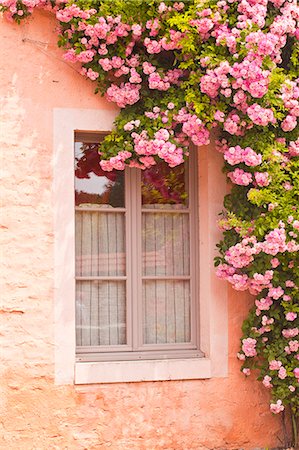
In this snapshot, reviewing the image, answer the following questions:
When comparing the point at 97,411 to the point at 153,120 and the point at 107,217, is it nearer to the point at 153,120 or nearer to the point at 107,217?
the point at 107,217

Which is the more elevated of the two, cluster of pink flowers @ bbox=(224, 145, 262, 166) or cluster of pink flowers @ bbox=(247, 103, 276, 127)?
cluster of pink flowers @ bbox=(247, 103, 276, 127)

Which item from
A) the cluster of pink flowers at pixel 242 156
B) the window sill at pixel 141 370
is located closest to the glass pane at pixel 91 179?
the cluster of pink flowers at pixel 242 156

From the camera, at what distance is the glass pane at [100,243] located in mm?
6207

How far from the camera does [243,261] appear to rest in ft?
19.0

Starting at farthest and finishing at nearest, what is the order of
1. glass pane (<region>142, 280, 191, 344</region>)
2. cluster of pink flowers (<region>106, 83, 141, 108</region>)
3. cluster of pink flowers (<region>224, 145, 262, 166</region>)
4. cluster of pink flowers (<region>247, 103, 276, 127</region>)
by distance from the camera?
glass pane (<region>142, 280, 191, 344</region>)
cluster of pink flowers (<region>106, 83, 141, 108</region>)
cluster of pink flowers (<region>224, 145, 262, 166</region>)
cluster of pink flowers (<region>247, 103, 276, 127</region>)

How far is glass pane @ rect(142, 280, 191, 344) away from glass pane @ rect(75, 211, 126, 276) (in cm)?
29

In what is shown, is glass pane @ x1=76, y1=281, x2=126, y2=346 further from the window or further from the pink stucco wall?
the pink stucco wall

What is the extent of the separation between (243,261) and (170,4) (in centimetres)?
184

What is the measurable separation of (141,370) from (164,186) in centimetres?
141

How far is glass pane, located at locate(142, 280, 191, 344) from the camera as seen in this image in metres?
6.32

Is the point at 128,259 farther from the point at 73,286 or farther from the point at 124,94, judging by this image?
the point at 124,94

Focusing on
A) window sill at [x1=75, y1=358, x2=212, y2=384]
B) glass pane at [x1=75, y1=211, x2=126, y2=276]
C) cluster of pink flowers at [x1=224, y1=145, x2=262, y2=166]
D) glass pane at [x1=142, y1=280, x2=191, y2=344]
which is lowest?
window sill at [x1=75, y1=358, x2=212, y2=384]

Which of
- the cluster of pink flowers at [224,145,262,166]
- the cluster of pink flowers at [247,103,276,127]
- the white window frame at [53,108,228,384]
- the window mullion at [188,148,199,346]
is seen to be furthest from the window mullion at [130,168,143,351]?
the cluster of pink flowers at [247,103,276,127]

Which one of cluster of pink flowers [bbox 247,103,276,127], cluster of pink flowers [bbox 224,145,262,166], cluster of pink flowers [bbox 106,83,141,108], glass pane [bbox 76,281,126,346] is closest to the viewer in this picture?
cluster of pink flowers [bbox 247,103,276,127]
